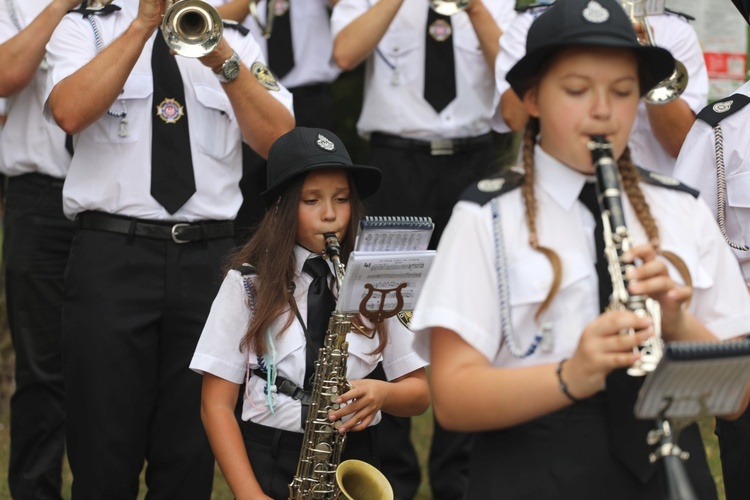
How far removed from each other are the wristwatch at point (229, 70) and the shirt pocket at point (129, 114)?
0.32 m

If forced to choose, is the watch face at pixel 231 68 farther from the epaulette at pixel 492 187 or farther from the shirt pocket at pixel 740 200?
the epaulette at pixel 492 187

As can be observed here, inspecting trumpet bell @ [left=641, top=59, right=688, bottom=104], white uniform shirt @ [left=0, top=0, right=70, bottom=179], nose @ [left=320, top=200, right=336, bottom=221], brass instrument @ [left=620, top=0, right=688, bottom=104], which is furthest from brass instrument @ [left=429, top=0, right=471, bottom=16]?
nose @ [left=320, top=200, right=336, bottom=221]

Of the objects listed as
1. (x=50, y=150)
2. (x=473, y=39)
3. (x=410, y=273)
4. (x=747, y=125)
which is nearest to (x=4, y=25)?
(x=50, y=150)

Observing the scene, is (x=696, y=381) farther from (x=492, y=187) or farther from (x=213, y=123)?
(x=213, y=123)

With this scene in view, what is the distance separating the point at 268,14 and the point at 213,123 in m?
1.88

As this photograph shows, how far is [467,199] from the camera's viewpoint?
300 cm

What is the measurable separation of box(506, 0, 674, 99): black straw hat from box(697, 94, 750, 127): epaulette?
63.0 inches

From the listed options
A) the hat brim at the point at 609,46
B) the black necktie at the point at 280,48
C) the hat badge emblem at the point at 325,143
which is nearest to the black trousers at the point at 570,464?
the hat brim at the point at 609,46

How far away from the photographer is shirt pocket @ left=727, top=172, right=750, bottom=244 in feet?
14.6

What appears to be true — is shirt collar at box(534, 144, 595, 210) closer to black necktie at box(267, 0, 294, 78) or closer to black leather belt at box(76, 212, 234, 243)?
black leather belt at box(76, 212, 234, 243)

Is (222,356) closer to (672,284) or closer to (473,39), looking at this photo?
(672,284)

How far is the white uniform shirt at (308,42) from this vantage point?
6891 millimetres

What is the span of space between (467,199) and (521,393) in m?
0.52

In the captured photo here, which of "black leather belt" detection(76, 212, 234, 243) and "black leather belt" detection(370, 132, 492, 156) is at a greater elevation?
"black leather belt" detection(370, 132, 492, 156)
